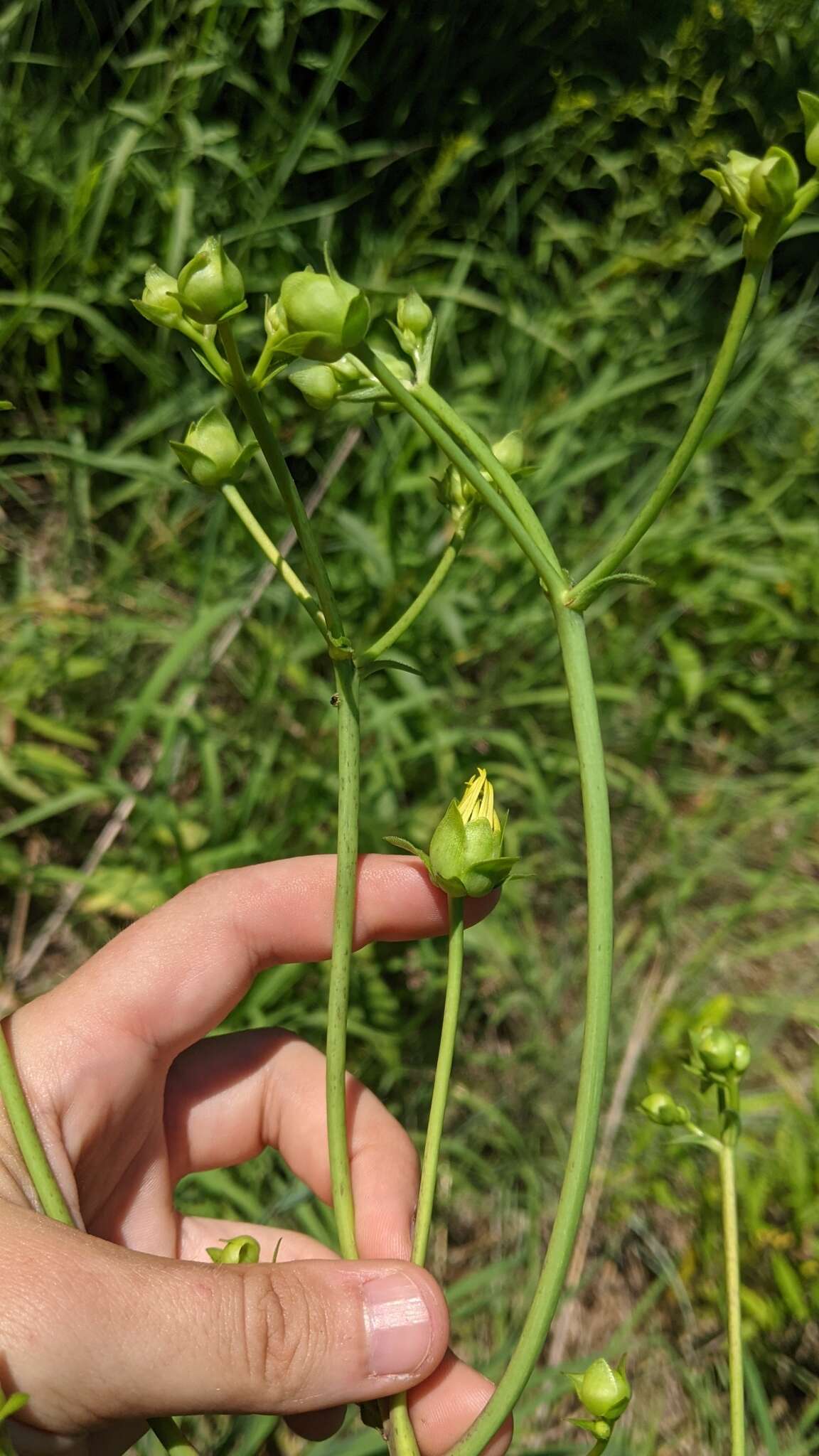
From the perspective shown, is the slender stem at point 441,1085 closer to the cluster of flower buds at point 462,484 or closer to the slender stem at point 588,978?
the slender stem at point 588,978

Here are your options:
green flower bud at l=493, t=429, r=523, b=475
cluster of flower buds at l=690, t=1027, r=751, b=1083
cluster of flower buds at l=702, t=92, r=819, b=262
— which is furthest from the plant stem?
cluster of flower buds at l=702, t=92, r=819, b=262

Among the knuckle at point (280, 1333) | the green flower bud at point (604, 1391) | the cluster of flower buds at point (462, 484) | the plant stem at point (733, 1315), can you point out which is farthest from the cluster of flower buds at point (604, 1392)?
the cluster of flower buds at point (462, 484)

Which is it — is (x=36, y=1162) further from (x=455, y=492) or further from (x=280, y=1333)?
(x=455, y=492)

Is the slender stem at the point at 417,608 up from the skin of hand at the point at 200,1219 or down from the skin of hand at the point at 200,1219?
up

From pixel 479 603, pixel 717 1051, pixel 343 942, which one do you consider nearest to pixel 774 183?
pixel 343 942

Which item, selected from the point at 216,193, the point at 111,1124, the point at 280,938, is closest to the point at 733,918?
the point at 280,938

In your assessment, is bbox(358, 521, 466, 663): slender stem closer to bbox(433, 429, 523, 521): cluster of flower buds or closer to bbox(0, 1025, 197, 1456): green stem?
bbox(433, 429, 523, 521): cluster of flower buds

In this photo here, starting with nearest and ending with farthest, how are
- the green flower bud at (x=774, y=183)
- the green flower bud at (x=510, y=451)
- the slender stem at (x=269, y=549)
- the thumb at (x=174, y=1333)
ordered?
the green flower bud at (x=774, y=183)
the thumb at (x=174, y=1333)
the slender stem at (x=269, y=549)
the green flower bud at (x=510, y=451)
